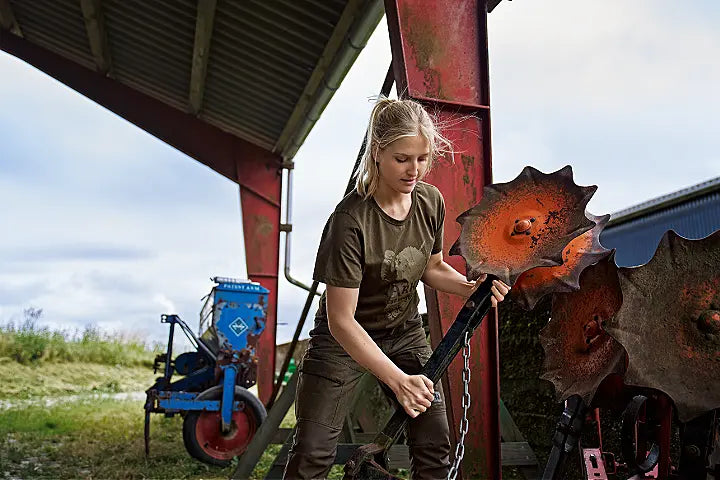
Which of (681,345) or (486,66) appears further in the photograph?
(486,66)

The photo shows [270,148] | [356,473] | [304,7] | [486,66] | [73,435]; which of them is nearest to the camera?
[356,473]

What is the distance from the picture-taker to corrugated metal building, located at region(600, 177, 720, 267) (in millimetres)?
4855

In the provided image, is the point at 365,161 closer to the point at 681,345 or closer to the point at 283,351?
the point at 681,345

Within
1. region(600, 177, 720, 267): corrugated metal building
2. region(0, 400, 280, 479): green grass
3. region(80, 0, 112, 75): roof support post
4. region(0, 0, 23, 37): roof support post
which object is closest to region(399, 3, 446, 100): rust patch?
region(600, 177, 720, 267): corrugated metal building

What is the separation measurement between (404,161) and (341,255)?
12.2 inches

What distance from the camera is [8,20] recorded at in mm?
7410

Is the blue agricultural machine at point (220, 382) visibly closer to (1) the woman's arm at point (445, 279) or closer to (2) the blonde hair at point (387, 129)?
(1) the woman's arm at point (445, 279)

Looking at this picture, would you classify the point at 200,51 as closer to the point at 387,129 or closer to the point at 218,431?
the point at 218,431

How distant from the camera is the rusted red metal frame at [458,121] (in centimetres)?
269

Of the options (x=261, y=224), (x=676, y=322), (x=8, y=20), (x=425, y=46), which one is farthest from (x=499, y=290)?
(x=8, y=20)

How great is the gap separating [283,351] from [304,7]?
5.90m

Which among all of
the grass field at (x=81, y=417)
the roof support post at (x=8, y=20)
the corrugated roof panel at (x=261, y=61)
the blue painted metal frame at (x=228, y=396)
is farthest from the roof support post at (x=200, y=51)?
the grass field at (x=81, y=417)

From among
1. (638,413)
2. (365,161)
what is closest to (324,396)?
(365,161)

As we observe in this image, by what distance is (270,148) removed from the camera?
8.38 meters
